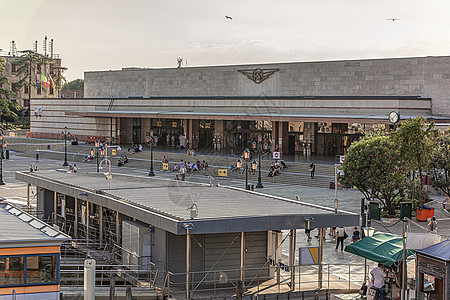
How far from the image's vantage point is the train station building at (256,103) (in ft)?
207

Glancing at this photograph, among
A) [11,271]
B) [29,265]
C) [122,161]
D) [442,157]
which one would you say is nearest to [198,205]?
[29,265]

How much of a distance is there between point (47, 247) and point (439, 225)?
976 inches

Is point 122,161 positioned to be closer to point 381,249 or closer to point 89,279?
point 381,249

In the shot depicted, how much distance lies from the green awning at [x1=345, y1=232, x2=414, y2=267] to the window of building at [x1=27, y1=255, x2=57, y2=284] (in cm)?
1011

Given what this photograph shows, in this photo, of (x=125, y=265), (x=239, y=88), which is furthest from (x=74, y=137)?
(x=125, y=265)

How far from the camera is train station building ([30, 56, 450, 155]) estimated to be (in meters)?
63.1

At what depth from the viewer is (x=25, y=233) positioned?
1700 cm

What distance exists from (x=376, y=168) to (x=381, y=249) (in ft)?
52.1

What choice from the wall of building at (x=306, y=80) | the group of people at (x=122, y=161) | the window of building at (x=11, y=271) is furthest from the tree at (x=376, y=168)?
the group of people at (x=122, y=161)

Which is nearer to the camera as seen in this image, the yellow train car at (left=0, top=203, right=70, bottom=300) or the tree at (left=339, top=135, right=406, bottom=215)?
the yellow train car at (left=0, top=203, right=70, bottom=300)

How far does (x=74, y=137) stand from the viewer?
90.8 meters

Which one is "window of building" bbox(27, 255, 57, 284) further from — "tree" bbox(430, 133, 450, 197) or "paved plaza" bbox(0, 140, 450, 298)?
"tree" bbox(430, 133, 450, 197)

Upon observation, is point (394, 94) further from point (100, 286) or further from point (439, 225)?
point (100, 286)

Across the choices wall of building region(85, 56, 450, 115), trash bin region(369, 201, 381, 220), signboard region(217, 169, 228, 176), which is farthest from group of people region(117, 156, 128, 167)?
trash bin region(369, 201, 381, 220)
